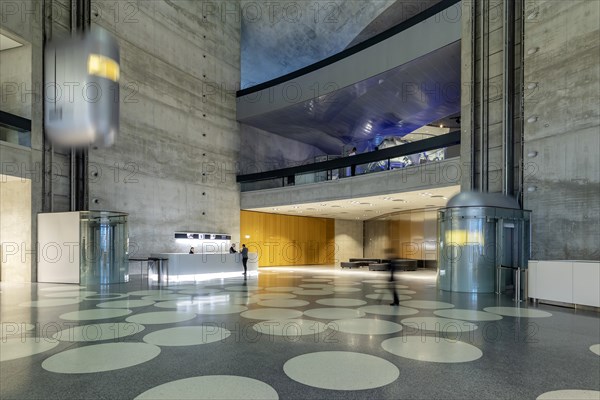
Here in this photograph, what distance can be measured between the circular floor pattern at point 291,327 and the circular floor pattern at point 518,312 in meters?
4.12

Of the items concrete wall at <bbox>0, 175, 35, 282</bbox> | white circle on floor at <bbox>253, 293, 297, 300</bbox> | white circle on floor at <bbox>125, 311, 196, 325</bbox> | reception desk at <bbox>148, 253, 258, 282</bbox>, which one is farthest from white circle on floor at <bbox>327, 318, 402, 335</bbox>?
concrete wall at <bbox>0, 175, 35, 282</bbox>

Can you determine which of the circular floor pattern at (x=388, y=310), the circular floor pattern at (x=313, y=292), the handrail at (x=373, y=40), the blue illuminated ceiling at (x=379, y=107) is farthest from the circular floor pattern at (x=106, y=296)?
the handrail at (x=373, y=40)

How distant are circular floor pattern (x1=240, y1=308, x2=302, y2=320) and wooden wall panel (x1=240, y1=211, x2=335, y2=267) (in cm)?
1882

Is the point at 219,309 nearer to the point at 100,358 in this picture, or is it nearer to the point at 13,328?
the point at 13,328

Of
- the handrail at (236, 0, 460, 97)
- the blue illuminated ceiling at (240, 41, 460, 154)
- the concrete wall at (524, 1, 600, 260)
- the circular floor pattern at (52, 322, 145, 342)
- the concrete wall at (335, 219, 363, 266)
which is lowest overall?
the concrete wall at (335, 219, 363, 266)

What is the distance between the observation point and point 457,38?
16391 millimetres

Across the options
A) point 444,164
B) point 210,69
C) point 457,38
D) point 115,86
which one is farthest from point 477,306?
point 210,69

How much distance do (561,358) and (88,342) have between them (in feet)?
20.0

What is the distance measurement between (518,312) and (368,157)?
43.4 ft

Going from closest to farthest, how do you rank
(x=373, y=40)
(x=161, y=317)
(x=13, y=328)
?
(x=13, y=328), (x=161, y=317), (x=373, y=40)

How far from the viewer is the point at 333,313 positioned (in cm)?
781

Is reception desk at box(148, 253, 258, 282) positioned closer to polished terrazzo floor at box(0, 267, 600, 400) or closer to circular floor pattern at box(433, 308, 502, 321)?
polished terrazzo floor at box(0, 267, 600, 400)

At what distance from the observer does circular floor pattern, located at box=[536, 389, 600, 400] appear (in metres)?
3.51

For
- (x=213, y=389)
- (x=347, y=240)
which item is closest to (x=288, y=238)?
(x=347, y=240)
